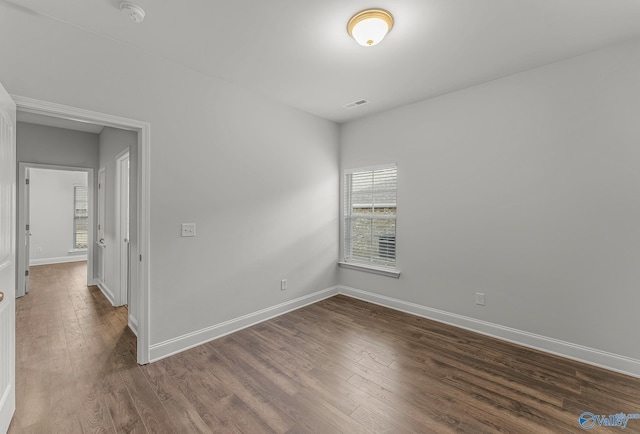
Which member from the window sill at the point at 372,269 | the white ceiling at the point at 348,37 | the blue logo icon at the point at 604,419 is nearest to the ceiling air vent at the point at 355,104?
the white ceiling at the point at 348,37

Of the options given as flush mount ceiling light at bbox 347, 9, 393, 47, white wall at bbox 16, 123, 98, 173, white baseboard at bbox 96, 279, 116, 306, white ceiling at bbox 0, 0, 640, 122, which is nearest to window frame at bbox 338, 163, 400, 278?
white ceiling at bbox 0, 0, 640, 122

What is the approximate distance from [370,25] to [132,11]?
1.67 metres

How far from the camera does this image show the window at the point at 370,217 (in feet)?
12.8

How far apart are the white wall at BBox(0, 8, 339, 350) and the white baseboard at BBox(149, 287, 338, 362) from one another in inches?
2.5

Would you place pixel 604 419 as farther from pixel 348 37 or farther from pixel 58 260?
pixel 58 260

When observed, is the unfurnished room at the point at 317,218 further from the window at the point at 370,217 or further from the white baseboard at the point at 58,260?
the white baseboard at the point at 58,260

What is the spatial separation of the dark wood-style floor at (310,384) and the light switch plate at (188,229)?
1141 mm

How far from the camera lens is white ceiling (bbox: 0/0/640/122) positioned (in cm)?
190

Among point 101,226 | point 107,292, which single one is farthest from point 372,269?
point 101,226

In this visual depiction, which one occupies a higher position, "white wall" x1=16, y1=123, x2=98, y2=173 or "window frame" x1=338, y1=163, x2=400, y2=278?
"white wall" x1=16, y1=123, x2=98, y2=173

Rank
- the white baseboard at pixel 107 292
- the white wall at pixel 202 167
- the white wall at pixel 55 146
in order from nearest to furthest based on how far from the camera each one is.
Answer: the white wall at pixel 202 167, the white baseboard at pixel 107 292, the white wall at pixel 55 146

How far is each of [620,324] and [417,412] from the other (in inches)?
78.2

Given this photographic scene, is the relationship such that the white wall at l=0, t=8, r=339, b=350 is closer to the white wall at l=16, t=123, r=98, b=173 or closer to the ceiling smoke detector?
the ceiling smoke detector

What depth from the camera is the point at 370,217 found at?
13.6ft
